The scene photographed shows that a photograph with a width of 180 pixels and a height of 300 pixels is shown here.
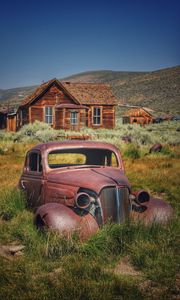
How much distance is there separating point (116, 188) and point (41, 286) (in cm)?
198

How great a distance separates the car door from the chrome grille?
4.21 feet

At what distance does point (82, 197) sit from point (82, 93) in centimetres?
2876

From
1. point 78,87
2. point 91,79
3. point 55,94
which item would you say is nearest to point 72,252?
point 55,94

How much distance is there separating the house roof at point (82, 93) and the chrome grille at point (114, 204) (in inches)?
1009

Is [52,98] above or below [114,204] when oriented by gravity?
above

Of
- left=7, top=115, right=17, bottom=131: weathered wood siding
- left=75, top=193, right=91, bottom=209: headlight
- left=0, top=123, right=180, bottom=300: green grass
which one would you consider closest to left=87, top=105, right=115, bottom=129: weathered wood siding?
left=7, top=115, right=17, bottom=131: weathered wood siding

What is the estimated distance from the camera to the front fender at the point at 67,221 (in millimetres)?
5051

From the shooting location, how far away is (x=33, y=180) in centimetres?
655

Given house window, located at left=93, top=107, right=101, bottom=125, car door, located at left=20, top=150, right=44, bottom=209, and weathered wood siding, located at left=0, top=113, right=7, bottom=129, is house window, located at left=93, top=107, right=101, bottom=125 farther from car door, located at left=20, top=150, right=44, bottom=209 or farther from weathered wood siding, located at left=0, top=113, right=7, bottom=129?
car door, located at left=20, top=150, right=44, bottom=209

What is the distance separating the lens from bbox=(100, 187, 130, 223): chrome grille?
5316 millimetres

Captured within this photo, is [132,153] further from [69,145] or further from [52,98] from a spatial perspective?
[52,98]

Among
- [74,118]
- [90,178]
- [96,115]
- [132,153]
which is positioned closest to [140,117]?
[96,115]

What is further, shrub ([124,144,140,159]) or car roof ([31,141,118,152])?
shrub ([124,144,140,159])

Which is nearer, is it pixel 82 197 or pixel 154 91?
pixel 82 197
